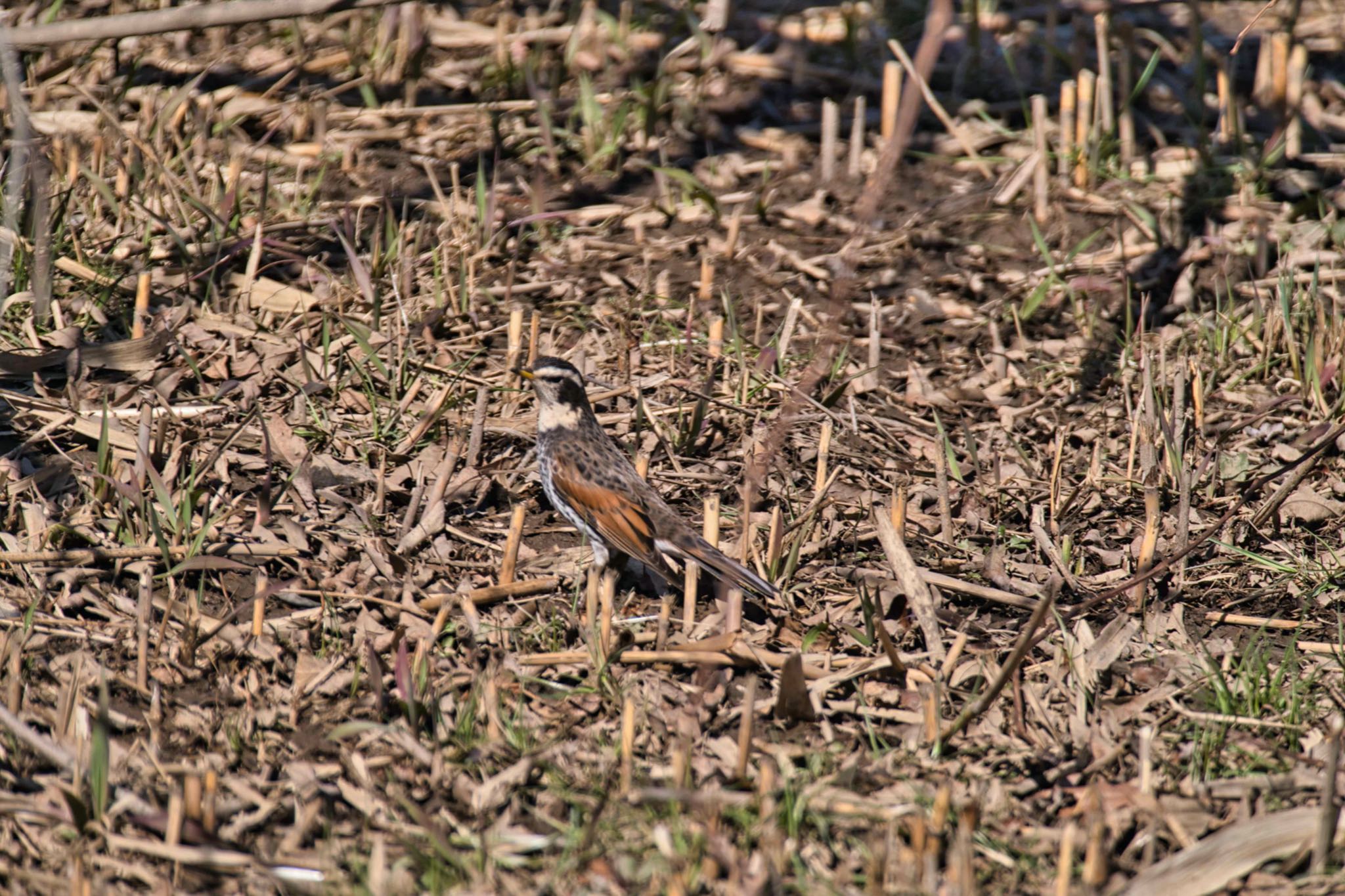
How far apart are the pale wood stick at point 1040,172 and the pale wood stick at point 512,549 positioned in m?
4.69

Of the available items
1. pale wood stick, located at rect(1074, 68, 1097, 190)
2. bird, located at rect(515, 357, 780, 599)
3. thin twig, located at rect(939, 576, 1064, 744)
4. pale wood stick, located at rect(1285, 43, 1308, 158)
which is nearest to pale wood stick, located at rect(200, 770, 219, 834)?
bird, located at rect(515, 357, 780, 599)

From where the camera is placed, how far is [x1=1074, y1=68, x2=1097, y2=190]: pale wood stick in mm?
9445

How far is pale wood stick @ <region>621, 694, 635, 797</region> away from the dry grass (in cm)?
5

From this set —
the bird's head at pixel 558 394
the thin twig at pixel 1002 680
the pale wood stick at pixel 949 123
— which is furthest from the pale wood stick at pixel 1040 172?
the thin twig at pixel 1002 680

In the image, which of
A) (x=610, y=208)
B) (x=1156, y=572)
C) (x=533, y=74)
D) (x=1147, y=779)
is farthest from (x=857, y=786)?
(x=533, y=74)

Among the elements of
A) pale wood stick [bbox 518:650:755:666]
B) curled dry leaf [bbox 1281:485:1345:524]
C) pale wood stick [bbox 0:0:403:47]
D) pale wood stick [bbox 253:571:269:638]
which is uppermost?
pale wood stick [bbox 0:0:403:47]

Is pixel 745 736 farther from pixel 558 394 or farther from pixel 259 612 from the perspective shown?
pixel 558 394

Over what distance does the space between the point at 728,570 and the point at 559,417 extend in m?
1.36

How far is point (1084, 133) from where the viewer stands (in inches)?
375

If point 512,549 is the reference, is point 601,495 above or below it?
above

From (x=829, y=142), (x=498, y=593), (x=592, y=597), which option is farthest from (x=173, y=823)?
(x=829, y=142)

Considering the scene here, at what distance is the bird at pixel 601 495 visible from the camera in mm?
6512

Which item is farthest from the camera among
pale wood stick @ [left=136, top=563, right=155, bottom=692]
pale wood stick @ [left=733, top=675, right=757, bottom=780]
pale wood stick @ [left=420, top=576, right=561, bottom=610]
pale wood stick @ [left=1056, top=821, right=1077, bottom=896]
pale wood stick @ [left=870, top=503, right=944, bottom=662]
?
pale wood stick @ [left=420, top=576, right=561, bottom=610]

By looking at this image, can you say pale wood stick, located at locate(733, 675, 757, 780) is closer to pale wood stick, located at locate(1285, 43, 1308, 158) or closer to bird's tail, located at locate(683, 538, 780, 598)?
Result: bird's tail, located at locate(683, 538, 780, 598)
